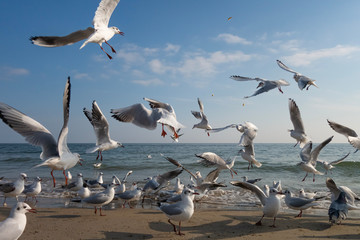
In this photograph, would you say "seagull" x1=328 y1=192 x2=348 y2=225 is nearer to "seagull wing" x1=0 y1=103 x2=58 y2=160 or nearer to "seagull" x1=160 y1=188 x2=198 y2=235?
"seagull" x1=160 y1=188 x2=198 y2=235

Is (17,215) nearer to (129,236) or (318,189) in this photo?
(129,236)

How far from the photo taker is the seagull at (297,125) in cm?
901

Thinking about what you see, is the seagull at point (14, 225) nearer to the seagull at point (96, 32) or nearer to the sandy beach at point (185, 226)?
the sandy beach at point (185, 226)

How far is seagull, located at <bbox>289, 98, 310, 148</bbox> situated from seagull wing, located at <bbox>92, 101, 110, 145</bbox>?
545 centimetres

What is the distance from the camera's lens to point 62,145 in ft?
20.4

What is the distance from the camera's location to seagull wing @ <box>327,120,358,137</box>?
801 centimetres

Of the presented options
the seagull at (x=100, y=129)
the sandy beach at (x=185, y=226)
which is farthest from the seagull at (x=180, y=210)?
the seagull at (x=100, y=129)

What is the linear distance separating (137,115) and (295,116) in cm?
Result: 503

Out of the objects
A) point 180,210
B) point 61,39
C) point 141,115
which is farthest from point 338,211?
point 61,39

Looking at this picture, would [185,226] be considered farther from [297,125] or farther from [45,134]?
[297,125]

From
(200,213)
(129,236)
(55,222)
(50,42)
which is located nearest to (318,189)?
(200,213)

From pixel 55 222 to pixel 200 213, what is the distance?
3.10 metres

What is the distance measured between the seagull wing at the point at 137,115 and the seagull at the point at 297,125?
4.72 m

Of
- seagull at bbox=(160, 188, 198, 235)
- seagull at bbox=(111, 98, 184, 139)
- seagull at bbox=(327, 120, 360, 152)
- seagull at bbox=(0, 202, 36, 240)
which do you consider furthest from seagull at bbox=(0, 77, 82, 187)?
seagull at bbox=(327, 120, 360, 152)
